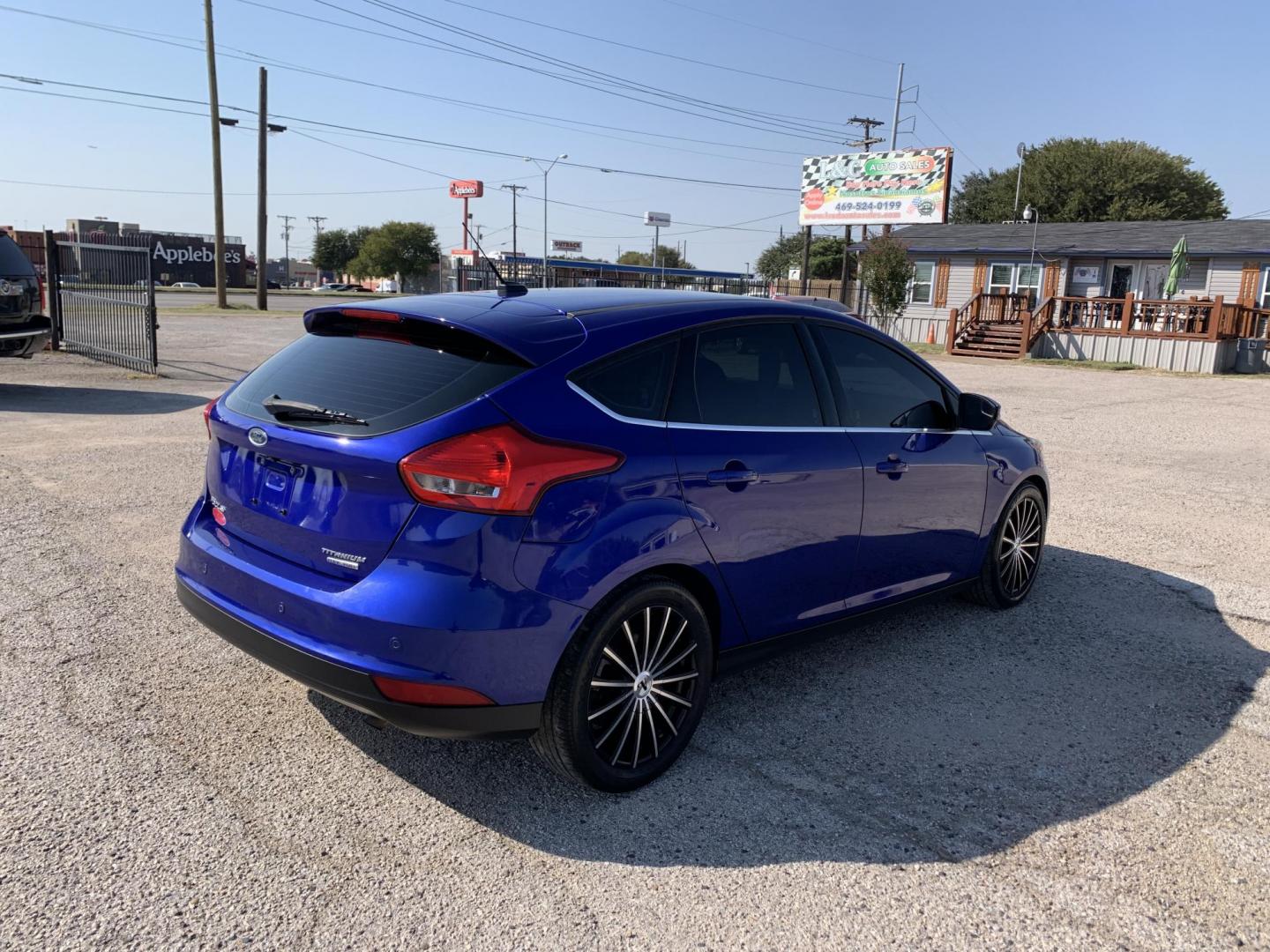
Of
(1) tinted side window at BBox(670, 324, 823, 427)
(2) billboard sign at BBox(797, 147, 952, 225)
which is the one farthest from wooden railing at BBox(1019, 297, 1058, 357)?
(1) tinted side window at BBox(670, 324, 823, 427)

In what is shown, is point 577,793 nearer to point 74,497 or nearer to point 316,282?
point 74,497

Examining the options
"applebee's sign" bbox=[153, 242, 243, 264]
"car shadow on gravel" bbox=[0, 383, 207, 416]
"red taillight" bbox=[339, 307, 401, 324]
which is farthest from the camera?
"applebee's sign" bbox=[153, 242, 243, 264]

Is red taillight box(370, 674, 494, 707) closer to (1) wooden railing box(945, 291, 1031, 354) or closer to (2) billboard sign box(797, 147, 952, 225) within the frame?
(1) wooden railing box(945, 291, 1031, 354)

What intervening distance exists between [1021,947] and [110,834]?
2.63 meters

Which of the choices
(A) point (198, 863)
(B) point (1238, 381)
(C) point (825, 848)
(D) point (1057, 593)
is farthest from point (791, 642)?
(B) point (1238, 381)

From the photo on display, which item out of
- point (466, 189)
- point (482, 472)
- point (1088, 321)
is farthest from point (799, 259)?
point (482, 472)

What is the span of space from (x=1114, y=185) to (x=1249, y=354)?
1265 inches

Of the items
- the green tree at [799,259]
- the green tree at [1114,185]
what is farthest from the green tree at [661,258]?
the green tree at [1114,185]

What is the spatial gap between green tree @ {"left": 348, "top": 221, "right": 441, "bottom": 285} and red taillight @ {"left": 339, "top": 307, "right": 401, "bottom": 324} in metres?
93.8

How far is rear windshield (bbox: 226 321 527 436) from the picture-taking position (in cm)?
301

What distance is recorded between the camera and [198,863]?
9.14ft

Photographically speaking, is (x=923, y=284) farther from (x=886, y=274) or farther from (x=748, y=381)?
(x=748, y=381)

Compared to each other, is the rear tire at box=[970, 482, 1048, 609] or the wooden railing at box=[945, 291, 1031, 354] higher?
the wooden railing at box=[945, 291, 1031, 354]

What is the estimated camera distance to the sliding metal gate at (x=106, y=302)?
1433 centimetres
